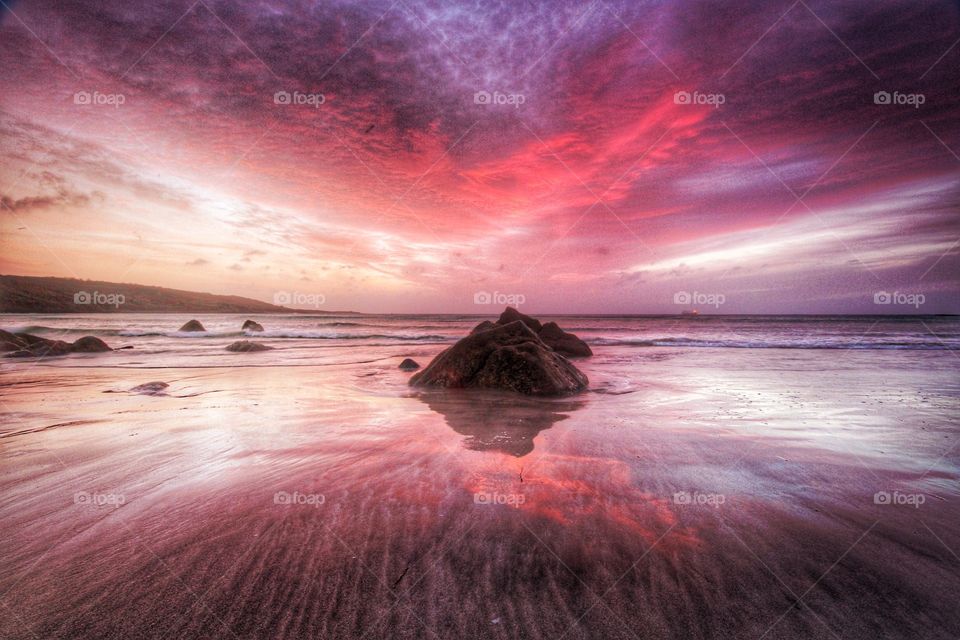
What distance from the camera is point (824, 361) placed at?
12.4m

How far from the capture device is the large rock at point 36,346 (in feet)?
39.8

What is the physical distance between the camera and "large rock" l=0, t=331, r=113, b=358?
12.1 m

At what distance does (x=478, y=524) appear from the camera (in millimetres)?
2432

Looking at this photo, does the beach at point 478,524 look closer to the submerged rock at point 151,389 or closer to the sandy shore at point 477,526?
the sandy shore at point 477,526

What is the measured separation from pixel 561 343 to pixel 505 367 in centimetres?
771

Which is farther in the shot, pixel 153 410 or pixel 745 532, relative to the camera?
pixel 153 410

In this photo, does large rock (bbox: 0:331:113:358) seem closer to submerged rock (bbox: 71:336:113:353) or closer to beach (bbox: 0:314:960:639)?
submerged rock (bbox: 71:336:113:353)

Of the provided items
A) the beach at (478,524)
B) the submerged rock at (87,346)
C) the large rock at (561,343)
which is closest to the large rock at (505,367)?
the beach at (478,524)

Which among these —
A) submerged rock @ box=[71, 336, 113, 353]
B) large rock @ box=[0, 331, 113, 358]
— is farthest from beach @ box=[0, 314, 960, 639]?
submerged rock @ box=[71, 336, 113, 353]

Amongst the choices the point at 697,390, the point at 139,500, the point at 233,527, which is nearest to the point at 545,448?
the point at 233,527

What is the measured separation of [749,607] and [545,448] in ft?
7.44

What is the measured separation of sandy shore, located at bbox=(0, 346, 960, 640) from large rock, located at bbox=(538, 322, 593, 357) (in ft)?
29.5

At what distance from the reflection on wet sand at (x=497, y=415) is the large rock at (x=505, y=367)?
0.33 meters

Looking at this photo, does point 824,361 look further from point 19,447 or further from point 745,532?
point 19,447
